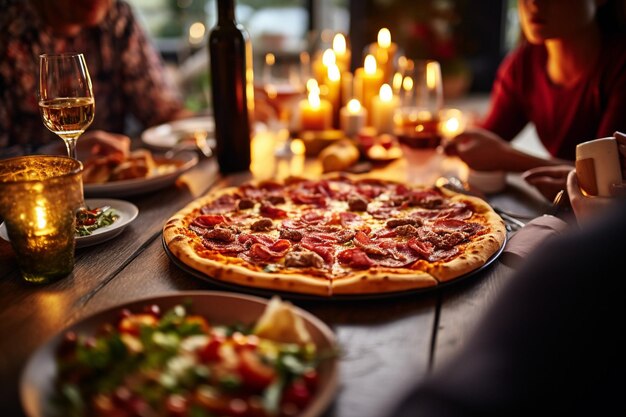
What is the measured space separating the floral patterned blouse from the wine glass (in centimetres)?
155

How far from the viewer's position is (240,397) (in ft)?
3.08

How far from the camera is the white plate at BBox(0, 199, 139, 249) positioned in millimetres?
1673

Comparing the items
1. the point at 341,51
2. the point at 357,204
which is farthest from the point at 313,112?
the point at 357,204

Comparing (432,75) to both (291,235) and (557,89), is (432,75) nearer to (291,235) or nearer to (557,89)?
(557,89)

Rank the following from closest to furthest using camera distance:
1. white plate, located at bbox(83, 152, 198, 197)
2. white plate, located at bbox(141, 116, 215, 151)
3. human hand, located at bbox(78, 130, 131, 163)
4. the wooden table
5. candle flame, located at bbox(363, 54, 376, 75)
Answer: the wooden table, white plate, located at bbox(83, 152, 198, 197), human hand, located at bbox(78, 130, 131, 163), white plate, located at bbox(141, 116, 215, 151), candle flame, located at bbox(363, 54, 376, 75)

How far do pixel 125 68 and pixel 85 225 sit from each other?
7.11ft

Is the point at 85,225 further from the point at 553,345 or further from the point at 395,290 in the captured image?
the point at 553,345

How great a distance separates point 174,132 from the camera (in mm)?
3174

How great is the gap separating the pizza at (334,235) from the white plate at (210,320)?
0.57ft

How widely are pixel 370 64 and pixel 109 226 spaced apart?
198 centimetres

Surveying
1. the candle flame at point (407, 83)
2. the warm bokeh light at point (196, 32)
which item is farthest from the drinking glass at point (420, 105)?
the warm bokeh light at point (196, 32)

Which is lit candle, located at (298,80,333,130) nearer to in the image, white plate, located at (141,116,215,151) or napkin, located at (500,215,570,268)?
white plate, located at (141,116,215,151)

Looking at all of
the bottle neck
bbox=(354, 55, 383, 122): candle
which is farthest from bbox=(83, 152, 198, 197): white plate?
bbox=(354, 55, 383, 122): candle

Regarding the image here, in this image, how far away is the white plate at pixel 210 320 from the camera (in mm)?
945
